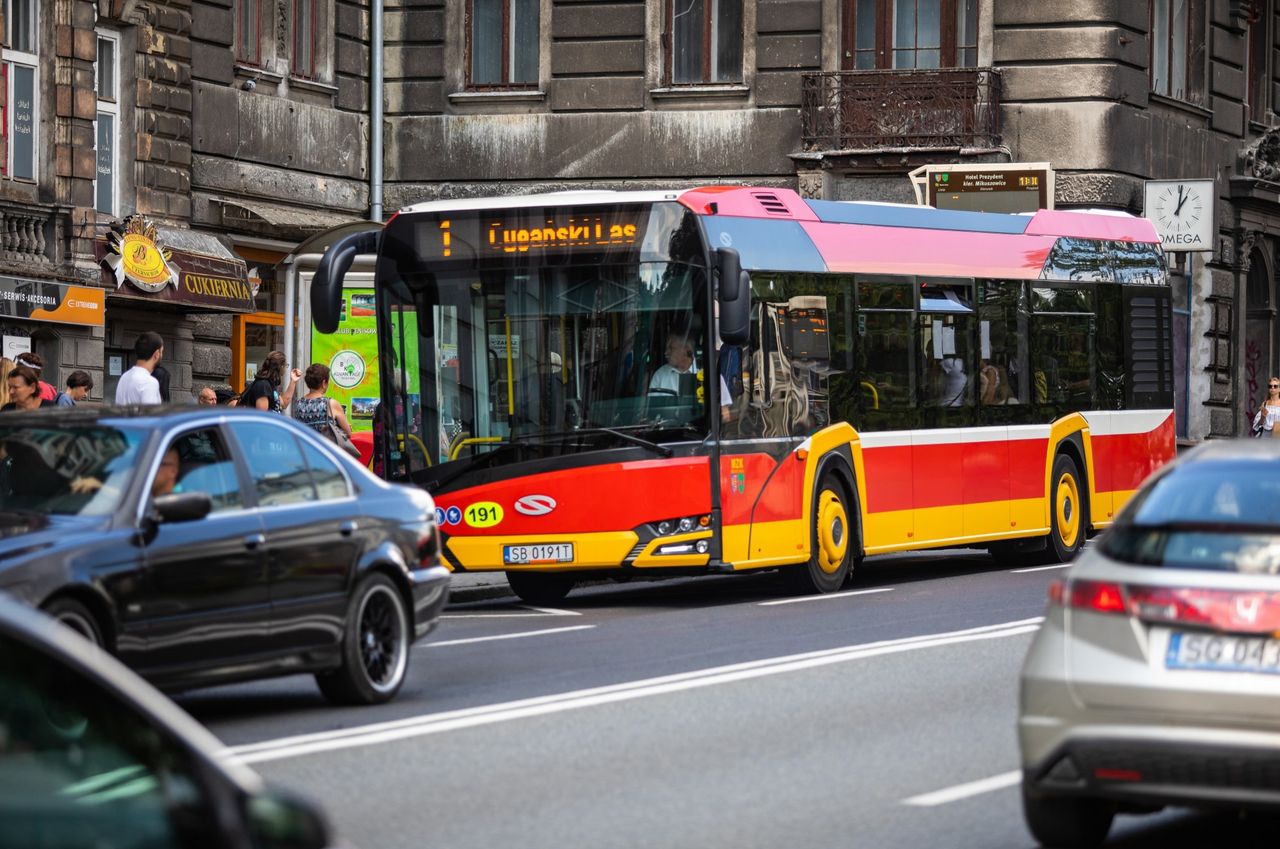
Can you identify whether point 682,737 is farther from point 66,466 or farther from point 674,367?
point 674,367

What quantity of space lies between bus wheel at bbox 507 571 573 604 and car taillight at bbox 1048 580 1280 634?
35.5 feet

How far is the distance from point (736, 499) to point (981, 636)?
2686 millimetres

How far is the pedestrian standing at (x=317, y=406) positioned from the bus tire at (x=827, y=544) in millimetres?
4162

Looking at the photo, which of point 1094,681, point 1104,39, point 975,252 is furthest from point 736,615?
point 1104,39

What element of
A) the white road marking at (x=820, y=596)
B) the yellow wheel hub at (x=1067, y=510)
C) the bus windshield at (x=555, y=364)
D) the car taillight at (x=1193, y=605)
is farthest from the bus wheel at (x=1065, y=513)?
the car taillight at (x=1193, y=605)

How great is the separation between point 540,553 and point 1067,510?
6.82 metres

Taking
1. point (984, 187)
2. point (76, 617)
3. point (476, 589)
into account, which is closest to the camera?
point (76, 617)

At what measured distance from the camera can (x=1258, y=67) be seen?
37312 mm

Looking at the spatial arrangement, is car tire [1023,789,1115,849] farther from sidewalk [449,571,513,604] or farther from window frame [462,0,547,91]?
window frame [462,0,547,91]

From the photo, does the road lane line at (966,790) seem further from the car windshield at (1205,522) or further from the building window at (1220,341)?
the building window at (1220,341)

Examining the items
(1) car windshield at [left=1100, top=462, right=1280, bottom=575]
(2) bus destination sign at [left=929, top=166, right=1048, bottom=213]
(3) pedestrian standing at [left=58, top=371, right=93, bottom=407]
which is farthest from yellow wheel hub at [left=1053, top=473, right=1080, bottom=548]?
(1) car windshield at [left=1100, top=462, right=1280, bottom=575]

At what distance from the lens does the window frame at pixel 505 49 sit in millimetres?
33562

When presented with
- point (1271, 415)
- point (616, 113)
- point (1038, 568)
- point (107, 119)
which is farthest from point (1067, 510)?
point (616, 113)

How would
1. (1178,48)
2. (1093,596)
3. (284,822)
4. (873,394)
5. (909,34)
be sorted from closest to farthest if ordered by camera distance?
1. (284,822)
2. (1093,596)
3. (873,394)
4. (909,34)
5. (1178,48)
